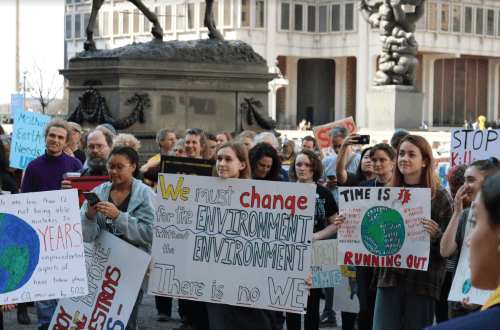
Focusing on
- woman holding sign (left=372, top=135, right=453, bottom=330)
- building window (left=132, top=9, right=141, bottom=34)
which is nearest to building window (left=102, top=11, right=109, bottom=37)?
building window (left=132, top=9, right=141, bottom=34)

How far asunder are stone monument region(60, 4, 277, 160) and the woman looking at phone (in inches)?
246

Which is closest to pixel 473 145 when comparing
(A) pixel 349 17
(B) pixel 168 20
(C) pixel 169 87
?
(C) pixel 169 87

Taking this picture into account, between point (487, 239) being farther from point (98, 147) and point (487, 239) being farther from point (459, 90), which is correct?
point (459, 90)

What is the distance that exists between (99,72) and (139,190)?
6.95 metres

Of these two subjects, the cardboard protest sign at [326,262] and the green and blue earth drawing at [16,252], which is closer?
the green and blue earth drawing at [16,252]

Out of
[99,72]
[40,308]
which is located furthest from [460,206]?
[99,72]

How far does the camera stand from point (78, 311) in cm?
634

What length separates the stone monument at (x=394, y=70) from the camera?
20.1 m

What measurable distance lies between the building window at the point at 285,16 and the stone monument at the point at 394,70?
41.3 m

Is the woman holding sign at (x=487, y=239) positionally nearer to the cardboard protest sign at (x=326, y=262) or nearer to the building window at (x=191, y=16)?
the cardboard protest sign at (x=326, y=262)

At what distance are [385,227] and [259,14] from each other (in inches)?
2157

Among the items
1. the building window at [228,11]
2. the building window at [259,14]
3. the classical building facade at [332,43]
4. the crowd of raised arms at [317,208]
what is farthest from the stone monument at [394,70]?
the building window at [259,14]

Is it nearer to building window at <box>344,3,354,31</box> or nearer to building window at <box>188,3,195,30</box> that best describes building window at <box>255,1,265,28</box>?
building window at <box>188,3,195,30</box>

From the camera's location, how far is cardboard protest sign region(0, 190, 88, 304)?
5859 mm
